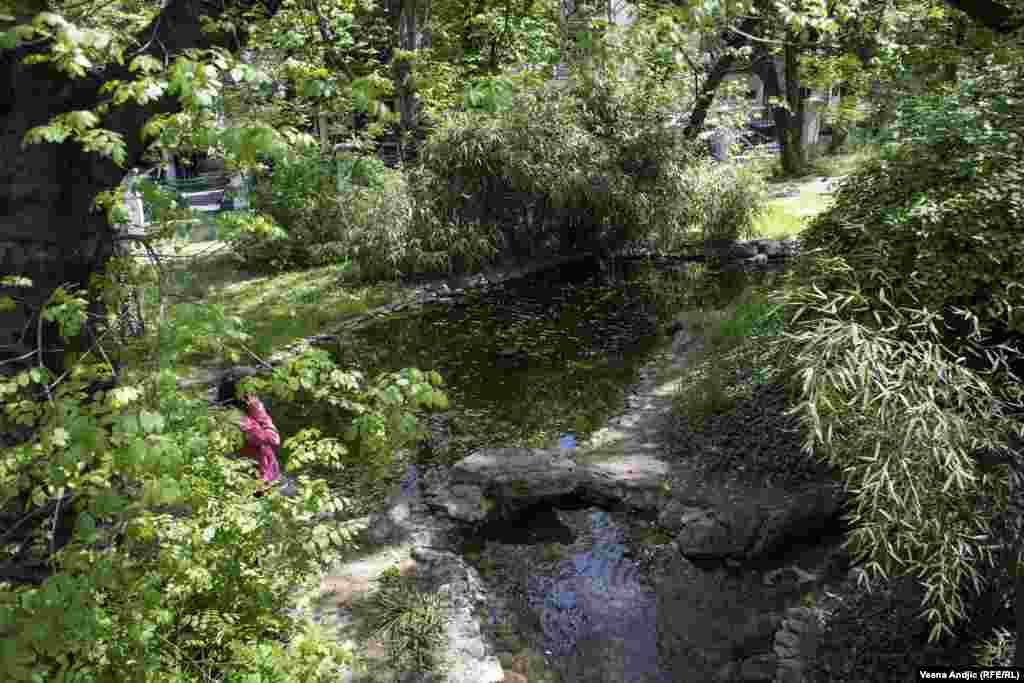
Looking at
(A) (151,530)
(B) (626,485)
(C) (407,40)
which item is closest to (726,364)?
(B) (626,485)

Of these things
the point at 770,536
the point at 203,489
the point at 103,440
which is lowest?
the point at 770,536

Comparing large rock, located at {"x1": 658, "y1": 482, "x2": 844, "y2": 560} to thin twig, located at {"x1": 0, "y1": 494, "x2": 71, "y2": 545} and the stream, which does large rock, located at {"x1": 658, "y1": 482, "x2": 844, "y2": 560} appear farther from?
thin twig, located at {"x1": 0, "y1": 494, "x2": 71, "y2": 545}

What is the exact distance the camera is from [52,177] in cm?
382

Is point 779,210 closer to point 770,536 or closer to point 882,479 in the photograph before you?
point 770,536

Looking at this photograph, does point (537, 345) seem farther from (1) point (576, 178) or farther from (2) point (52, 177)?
(2) point (52, 177)

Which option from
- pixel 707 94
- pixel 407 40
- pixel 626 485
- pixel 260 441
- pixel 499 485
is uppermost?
pixel 407 40

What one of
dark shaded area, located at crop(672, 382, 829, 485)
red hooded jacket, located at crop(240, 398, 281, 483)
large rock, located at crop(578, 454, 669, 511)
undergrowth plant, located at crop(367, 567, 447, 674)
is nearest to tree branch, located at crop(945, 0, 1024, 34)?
dark shaded area, located at crop(672, 382, 829, 485)

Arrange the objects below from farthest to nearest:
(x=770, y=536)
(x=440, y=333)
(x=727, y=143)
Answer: (x=727, y=143), (x=440, y=333), (x=770, y=536)

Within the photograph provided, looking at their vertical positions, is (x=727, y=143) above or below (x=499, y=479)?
above

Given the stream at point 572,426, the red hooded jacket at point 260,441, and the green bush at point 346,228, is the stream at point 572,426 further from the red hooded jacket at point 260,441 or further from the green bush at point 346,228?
the red hooded jacket at point 260,441

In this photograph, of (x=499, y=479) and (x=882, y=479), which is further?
(x=499, y=479)

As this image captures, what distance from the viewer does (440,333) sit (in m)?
13.7

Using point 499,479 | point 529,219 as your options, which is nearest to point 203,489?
point 499,479

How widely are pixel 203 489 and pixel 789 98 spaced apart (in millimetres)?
23966
